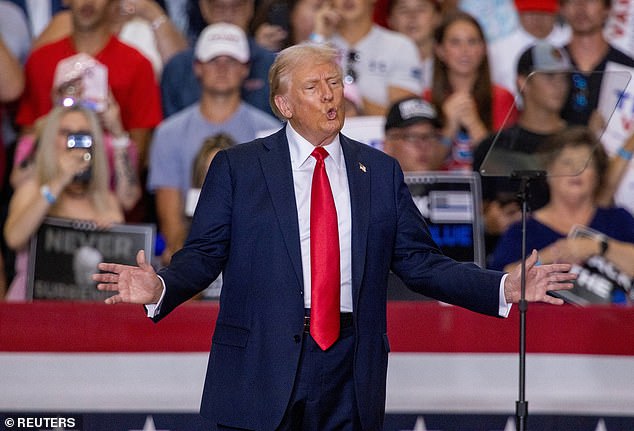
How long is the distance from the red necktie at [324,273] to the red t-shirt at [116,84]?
129 inches

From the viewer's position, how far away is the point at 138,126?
20.2ft

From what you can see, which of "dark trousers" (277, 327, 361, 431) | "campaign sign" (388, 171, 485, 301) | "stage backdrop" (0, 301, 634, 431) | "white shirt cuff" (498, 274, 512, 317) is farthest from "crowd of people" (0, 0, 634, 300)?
"dark trousers" (277, 327, 361, 431)

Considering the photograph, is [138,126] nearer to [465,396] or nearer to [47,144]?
[47,144]

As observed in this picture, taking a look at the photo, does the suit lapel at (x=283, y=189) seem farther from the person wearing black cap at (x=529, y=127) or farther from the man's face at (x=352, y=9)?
the man's face at (x=352, y=9)

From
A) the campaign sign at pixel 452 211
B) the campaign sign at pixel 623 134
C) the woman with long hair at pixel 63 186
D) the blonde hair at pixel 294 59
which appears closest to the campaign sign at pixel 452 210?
the campaign sign at pixel 452 211

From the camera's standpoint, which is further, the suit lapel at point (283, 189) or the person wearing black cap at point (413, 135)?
the person wearing black cap at point (413, 135)

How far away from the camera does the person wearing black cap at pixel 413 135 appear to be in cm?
582

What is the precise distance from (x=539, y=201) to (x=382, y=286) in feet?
8.68

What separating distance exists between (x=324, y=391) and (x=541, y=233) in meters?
2.70

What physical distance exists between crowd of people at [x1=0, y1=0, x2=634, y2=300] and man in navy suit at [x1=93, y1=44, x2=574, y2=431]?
233 centimetres

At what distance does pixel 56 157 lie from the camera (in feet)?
18.4

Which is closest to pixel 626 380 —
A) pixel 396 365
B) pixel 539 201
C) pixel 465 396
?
pixel 465 396

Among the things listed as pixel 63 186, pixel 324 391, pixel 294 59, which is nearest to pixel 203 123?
pixel 63 186

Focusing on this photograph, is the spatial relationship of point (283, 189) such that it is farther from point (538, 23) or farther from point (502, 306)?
point (538, 23)
